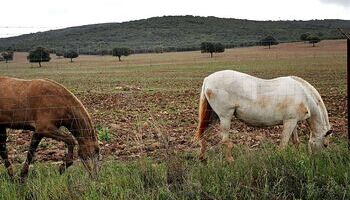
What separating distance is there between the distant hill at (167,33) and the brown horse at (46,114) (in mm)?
106920

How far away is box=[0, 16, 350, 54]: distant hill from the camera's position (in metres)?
128

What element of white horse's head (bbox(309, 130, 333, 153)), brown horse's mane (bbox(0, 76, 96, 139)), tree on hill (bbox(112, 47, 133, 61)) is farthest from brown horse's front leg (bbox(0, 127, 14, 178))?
tree on hill (bbox(112, 47, 133, 61))

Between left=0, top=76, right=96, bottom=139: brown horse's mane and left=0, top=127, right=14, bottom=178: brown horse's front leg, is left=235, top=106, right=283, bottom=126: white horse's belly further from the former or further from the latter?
left=0, top=127, right=14, bottom=178: brown horse's front leg

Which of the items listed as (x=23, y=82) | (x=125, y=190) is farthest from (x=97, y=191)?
(x=23, y=82)

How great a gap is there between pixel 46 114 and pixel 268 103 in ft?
12.8

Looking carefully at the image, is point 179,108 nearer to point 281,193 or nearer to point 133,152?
point 133,152

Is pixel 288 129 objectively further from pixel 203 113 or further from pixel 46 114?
pixel 46 114

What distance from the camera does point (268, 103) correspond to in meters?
7.74

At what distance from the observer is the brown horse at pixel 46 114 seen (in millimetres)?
6684

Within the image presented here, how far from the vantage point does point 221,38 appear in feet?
439

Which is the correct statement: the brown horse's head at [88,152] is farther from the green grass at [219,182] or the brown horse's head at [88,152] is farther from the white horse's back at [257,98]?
the white horse's back at [257,98]

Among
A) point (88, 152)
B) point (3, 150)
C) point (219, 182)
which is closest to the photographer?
point (219, 182)

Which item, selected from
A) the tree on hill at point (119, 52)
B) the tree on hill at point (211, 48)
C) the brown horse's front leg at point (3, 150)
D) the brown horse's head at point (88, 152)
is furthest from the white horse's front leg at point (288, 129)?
the tree on hill at point (119, 52)

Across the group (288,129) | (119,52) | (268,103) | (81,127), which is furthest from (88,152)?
(119,52)
